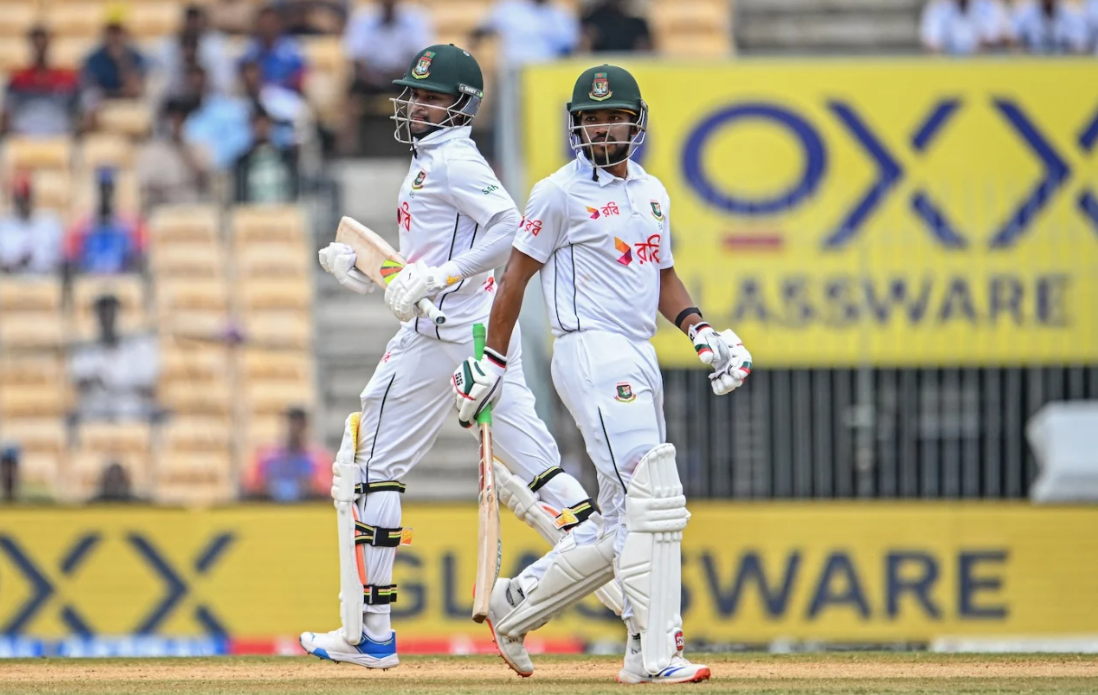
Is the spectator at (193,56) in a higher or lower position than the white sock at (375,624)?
higher

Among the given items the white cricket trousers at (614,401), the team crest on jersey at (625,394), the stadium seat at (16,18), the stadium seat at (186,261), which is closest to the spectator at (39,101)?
the stadium seat at (16,18)

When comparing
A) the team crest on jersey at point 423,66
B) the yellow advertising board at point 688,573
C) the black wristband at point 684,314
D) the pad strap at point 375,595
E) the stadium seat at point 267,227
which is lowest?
the yellow advertising board at point 688,573

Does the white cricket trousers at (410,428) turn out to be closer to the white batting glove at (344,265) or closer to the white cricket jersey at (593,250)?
the white batting glove at (344,265)

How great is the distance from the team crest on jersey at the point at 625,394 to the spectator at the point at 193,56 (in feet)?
28.5

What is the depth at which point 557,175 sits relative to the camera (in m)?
7.28

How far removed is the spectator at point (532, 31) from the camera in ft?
49.1

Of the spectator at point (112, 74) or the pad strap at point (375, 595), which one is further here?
the spectator at point (112, 74)

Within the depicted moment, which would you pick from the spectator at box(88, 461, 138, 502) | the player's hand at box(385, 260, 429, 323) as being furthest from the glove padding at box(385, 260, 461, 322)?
the spectator at box(88, 461, 138, 502)

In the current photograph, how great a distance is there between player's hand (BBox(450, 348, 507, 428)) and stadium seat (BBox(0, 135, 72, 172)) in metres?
8.72

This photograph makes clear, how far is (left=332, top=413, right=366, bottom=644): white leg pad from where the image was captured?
7695 millimetres

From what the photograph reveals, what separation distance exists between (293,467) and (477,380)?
556cm

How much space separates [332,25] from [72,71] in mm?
2144

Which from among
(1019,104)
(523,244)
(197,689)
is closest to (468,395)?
(523,244)

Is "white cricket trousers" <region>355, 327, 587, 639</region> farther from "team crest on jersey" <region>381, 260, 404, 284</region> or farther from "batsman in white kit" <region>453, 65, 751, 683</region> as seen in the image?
"batsman in white kit" <region>453, 65, 751, 683</region>
